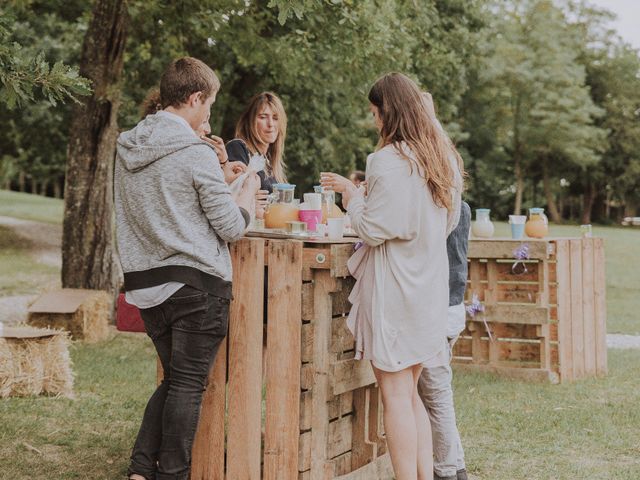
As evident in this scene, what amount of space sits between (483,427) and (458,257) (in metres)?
1.76

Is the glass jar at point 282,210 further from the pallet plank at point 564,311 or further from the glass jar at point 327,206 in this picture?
the pallet plank at point 564,311

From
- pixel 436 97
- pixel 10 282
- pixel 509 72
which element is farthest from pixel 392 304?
pixel 509 72

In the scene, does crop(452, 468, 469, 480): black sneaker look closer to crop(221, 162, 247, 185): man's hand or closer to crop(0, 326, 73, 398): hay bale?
crop(221, 162, 247, 185): man's hand

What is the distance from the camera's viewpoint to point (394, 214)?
11.4ft

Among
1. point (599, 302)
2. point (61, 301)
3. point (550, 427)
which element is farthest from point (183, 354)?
point (61, 301)

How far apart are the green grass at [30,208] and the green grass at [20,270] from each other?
23.1 ft

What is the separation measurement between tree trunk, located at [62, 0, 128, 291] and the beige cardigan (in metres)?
6.79

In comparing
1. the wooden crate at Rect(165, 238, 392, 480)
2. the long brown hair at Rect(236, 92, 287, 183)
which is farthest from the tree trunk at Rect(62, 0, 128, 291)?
the wooden crate at Rect(165, 238, 392, 480)

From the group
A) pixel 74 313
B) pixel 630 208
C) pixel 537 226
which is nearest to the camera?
pixel 537 226

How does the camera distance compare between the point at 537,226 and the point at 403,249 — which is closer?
the point at 403,249

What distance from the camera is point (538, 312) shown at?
23.3 feet

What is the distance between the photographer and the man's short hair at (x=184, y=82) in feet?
11.5

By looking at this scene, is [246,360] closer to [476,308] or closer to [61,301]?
[476,308]

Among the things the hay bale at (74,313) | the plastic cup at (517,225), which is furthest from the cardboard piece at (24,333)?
the plastic cup at (517,225)
